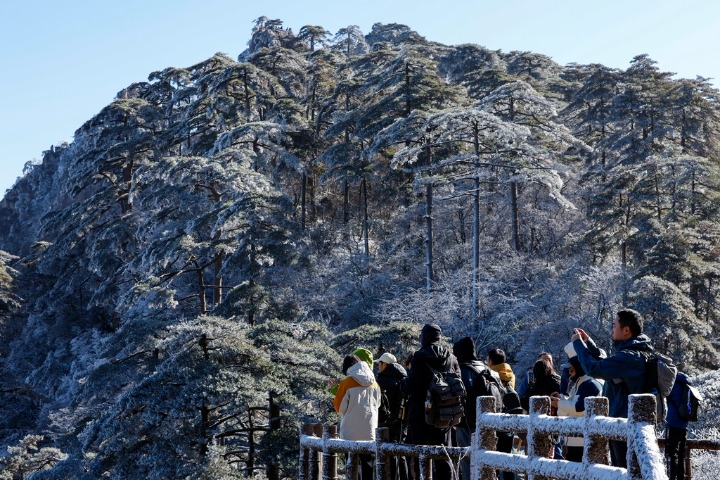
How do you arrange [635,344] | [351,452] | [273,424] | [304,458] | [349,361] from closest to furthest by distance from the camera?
[635,344]
[351,452]
[349,361]
[304,458]
[273,424]

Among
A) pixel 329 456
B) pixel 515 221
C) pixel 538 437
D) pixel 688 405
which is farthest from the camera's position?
pixel 515 221

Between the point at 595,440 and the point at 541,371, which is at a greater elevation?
the point at 541,371

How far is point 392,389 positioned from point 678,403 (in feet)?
7.85

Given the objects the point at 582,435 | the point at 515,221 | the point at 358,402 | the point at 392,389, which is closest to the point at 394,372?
the point at 392,389

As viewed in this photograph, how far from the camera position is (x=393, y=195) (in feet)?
102

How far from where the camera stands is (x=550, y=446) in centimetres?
415

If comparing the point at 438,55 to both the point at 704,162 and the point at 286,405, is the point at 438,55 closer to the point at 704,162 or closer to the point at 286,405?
the point at 704,162

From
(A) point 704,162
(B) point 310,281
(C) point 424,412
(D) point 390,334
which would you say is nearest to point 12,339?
(B) point 310,281

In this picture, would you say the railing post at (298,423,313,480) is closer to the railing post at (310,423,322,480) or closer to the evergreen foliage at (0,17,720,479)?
the railing post at (310,423,322,480)

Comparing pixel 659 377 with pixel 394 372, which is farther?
pixel 394 372

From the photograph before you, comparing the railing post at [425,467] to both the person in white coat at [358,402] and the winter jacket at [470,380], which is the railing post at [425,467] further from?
the person in white coat at [358,402]

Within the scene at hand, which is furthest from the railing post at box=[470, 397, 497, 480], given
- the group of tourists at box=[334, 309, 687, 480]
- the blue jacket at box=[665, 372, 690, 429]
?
the blue jacket at box=[665, 372, 690, 429]

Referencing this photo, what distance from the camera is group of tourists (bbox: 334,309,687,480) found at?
4.58 meters

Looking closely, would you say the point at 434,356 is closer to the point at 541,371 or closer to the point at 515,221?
the point at 541,371
